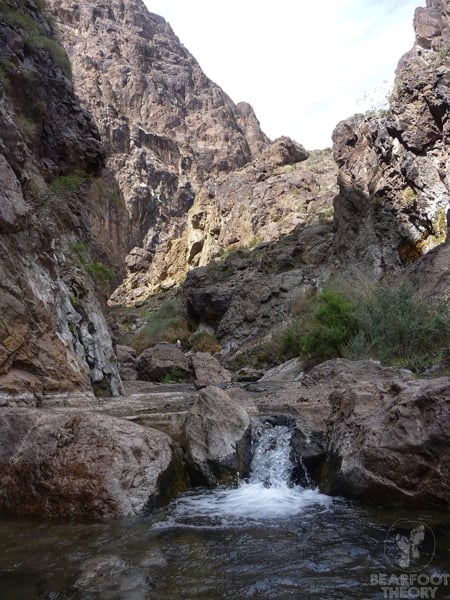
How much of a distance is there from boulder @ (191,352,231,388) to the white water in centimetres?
758

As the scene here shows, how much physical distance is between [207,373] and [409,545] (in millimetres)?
11834

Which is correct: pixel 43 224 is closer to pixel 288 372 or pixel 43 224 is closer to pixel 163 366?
pixel 288 372

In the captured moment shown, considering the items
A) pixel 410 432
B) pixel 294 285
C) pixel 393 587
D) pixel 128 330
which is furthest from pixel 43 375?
pixel 128 330

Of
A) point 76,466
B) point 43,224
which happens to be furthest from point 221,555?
point 43,224

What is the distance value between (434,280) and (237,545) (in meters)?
11.7

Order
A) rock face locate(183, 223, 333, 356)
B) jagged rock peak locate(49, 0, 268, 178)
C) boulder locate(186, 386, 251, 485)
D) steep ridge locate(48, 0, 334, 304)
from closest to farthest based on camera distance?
boulder locate(186, 386, 251, 485), rock face locate(183, 223, 333, 356), steep ridge locate(48, 0, 334, 304), jagged rock peak locate(49, 0, 268, 178)

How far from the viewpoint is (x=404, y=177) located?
67.9 ft

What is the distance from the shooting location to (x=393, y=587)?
10.1ft

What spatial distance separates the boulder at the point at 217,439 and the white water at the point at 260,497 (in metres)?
0.18

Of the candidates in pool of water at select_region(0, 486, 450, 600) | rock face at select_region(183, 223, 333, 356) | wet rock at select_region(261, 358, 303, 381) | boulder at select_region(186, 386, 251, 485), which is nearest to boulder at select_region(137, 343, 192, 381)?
wet rock at select_region(261, 358, 303, 381)

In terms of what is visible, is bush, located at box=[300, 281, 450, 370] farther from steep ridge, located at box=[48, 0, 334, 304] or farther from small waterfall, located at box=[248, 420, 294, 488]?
steep ridge, located at box=[48, 0, 334, 304]

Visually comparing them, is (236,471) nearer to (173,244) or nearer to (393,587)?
(393,587)

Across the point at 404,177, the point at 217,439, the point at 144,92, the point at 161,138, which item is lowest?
the point at 217,439

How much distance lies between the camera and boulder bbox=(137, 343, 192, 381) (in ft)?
56.3
